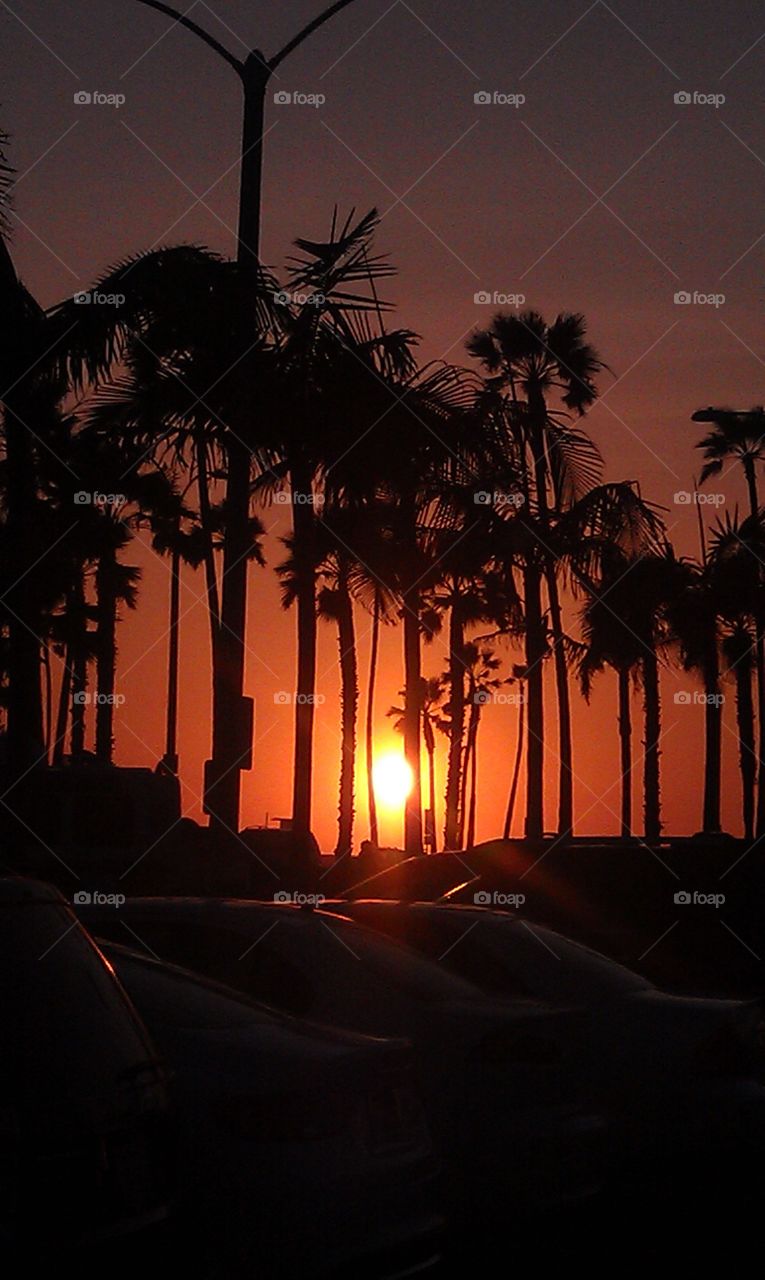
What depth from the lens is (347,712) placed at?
205 feet

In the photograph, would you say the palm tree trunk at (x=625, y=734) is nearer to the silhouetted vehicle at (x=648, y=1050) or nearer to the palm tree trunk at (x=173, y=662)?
the palm tree trunk at (x=173, y=662)

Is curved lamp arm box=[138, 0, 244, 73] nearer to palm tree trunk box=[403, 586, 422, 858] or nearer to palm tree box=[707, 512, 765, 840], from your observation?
palm tree trunk box=[403, 586, 422, 858]

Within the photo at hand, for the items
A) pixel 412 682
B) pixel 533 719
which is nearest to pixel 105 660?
pixel 412 682

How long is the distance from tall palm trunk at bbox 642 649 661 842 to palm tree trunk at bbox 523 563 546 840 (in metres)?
12.2

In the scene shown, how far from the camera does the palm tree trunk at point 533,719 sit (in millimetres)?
37344

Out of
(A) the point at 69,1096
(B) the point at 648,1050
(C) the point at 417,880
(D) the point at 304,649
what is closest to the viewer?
(A) the point at 69,1096

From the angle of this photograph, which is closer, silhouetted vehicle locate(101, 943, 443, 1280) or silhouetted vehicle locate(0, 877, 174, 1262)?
silhouetted vehicle locate(0, 877, 174, 1262)

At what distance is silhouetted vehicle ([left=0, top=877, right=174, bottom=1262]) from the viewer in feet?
12.8

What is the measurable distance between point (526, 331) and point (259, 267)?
2786 centimetres

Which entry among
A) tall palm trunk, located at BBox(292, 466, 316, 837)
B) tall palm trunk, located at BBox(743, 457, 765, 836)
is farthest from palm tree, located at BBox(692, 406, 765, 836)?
tall palm trunk, located at BBox(292, 466, 316, 837)

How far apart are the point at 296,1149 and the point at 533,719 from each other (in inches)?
1264

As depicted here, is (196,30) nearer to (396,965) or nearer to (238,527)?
(238,527)

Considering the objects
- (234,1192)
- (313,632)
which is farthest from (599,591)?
(234,1192)

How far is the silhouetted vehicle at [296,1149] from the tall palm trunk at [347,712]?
4646cm
